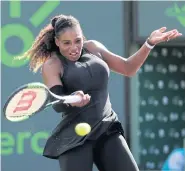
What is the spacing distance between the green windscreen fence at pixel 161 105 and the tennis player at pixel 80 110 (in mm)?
4001

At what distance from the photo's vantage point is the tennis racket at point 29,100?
3.63 m

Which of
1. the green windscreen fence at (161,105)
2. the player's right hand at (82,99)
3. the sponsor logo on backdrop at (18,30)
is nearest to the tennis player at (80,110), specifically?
the player's right hand at (82,99)

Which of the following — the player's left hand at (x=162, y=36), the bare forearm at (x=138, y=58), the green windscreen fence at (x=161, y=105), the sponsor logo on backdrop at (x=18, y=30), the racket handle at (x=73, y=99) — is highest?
the sponsor logo on backdrop at (x=18, y=30)

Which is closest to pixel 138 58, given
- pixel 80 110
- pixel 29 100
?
pixel 80 110

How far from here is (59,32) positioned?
3916mm

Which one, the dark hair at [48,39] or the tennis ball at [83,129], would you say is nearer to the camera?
the tennis ball at [83,129]

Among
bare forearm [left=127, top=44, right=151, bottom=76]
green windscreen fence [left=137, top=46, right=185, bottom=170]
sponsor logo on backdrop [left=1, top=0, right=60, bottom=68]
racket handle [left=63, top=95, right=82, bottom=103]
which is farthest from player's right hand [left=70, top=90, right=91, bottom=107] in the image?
green windscreen fence [left=137, top=46, right=185, bottom=170]

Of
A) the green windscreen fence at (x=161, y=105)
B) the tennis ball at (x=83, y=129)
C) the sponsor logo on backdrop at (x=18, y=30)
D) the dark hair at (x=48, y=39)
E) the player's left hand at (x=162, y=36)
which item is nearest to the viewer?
the tennis ball at (x=83, y=129)

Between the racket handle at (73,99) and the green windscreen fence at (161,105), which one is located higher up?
the racket handle at (73,99)

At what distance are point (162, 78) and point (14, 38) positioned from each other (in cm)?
190

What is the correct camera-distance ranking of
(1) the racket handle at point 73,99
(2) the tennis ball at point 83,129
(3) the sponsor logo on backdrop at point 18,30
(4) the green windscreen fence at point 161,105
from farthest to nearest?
1. (4) the green windscreen fence at point 161,105
2. (3) the sponsor logo on backdrop at point 18,30
3. (2) the tennis ball at point 83,129
4. (1) the racket handle at point 73,99

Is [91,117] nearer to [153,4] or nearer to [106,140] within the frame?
[106,140]

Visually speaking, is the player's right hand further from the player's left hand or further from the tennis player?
the player's left hand

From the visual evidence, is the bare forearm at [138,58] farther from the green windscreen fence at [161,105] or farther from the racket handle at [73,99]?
the green windscreen fence at [161,105]
